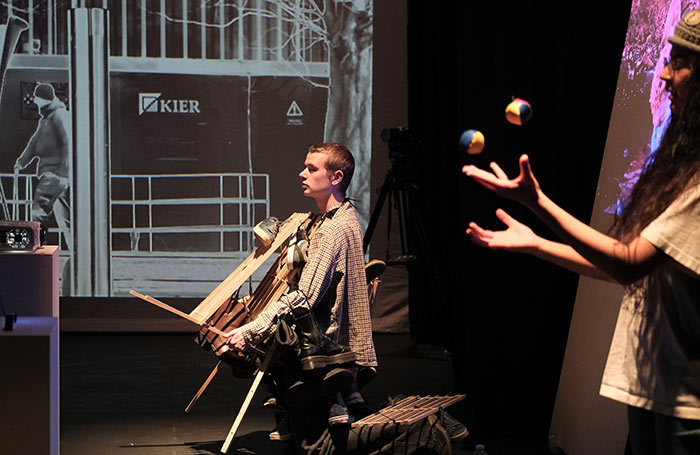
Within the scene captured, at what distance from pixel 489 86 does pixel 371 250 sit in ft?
10.3

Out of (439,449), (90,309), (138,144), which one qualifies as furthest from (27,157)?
(439,449)

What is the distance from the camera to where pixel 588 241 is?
1.56 m

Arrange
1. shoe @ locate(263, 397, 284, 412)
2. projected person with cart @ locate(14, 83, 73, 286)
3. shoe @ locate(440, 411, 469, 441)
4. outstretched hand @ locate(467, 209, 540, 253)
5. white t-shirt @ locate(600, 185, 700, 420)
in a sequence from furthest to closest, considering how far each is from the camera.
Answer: projected person with cart @ locate(14, 83, 73, 286), shoe @ locate(263, 397, 284, 412), shoe @ locate(440, 411, 469, 441), outstretched hand @ locate(467, 209, 540, 253), white t-shirt @ locate(600, 185, 700, 420)

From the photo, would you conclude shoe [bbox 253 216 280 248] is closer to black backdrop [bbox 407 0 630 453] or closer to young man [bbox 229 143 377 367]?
young man [bbox 229 143 377 367]

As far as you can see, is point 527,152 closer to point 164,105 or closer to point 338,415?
point 338,415

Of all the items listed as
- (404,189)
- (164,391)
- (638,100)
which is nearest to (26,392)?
(638,100)

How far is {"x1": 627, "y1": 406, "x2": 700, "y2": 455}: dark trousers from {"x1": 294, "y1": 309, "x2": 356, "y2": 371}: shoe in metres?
1.56

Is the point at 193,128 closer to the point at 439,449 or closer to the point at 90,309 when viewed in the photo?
the point at 90,309

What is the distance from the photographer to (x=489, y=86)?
3.63 meters

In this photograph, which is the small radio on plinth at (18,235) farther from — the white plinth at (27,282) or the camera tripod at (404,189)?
the camera tripod at (404,189)

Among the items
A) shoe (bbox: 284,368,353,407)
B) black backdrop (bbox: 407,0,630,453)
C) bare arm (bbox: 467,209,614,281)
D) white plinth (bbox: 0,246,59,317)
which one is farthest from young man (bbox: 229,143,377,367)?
bare arm (bbox: 467,209,614,281)

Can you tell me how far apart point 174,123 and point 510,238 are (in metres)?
5.03

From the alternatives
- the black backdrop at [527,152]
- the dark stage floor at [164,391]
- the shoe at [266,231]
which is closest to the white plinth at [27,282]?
the dark stage floor at [164,391]

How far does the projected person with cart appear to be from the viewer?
6.23 metres
